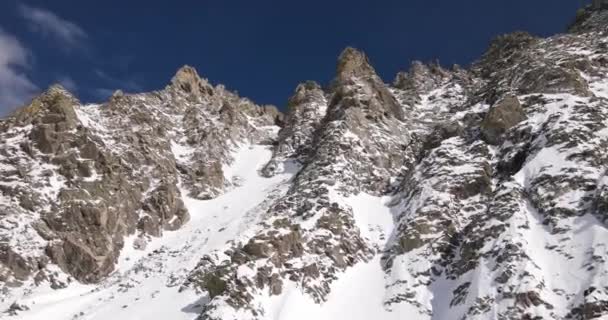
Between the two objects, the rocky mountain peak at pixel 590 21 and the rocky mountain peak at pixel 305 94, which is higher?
the rocky mountain peak at pixel 590 21

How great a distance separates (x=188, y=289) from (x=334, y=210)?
36.6ft

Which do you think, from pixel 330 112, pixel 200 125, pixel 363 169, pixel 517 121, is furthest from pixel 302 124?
pixel 517 121

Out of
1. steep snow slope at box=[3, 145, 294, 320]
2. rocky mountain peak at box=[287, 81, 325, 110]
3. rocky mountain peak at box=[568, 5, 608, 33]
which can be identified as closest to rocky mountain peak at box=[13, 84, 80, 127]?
Result: steep snow slope at box=[3, 145, 294, 320]

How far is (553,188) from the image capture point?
3644cm

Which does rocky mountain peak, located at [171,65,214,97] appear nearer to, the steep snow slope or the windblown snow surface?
the steep snow slope

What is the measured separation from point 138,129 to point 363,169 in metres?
23.6

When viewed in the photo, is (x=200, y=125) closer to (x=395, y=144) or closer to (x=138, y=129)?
(x=138, y=129)

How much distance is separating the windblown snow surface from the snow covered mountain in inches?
5.4

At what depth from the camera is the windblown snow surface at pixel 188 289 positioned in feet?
112

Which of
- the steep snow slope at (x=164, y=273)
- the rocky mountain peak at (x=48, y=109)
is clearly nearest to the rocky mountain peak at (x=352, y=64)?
the steep snow slope at (x=164, y=273)

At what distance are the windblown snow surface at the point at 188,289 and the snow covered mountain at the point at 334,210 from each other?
0.14 meters

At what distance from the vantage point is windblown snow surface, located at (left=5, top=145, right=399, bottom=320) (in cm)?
3422

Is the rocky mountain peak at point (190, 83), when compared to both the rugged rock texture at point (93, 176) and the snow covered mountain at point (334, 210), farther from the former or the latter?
the snow covered mountain at point (334, 210)

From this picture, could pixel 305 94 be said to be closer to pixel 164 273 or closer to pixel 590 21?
pixel 590 21
